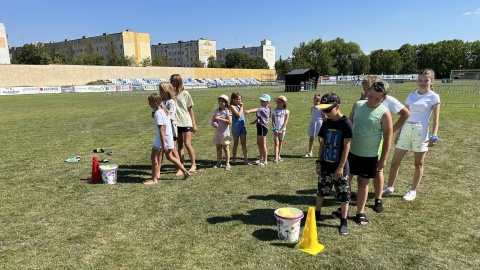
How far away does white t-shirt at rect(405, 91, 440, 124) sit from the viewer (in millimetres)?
4555

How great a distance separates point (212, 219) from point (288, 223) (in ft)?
3.99

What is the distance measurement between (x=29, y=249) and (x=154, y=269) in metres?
1.60

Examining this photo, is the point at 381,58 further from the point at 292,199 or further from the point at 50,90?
the point at 292,199

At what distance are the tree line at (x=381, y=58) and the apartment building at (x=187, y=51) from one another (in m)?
38.0

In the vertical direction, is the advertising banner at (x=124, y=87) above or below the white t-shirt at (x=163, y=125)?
above

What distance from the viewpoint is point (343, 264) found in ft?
10.7

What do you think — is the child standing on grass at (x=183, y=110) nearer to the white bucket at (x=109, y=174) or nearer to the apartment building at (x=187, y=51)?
the white bucket at (x=109, y=174)

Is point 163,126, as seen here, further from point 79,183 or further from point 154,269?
point 154,269

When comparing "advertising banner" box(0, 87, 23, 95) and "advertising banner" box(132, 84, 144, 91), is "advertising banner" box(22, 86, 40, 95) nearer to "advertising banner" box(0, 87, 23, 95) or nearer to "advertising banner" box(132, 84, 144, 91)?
"advertising banner" box(0, 87, 23, 95)

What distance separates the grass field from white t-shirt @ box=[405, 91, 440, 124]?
130 centimetres

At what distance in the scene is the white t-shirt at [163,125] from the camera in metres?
5.39

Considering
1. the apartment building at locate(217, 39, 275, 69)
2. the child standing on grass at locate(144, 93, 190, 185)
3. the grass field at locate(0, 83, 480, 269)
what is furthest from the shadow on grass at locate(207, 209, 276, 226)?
the apartment building at locate(217, 39, 275, 69)

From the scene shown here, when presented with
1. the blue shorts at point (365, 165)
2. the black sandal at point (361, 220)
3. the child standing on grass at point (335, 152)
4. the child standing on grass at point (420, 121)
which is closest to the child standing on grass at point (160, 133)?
the child standing on grass at point (335, 152)

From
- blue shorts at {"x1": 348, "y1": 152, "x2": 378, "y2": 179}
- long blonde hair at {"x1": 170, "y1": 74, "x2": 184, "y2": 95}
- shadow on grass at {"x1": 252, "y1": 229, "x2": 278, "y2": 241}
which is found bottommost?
shadow on grass at {"x1": 252, "y1": 229, "x2": 278, "y2": 241}
